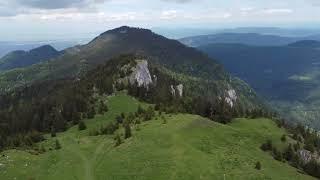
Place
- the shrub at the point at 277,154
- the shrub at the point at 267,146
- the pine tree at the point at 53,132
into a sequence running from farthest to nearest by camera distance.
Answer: the pine tree at the point at 53,132 < the shrub at the point at 267,146 < the shrub at the point at 277,154

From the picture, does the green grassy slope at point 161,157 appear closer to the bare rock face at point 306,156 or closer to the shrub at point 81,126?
the bare rock face at point 306,156

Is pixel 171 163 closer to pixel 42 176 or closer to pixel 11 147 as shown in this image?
pixel 42 176

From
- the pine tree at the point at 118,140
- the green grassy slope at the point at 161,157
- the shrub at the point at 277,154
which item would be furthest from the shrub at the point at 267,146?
the pine tree at the point at 118,140

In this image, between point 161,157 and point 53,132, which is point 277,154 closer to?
point 161,157

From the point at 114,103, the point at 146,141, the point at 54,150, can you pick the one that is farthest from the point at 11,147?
the point at 114,103

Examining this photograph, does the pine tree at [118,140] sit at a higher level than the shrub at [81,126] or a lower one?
higher

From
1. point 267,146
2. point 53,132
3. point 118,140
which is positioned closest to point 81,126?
point 53,132

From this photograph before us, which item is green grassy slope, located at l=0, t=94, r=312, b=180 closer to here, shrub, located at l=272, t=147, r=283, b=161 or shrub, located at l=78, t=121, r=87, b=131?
shrub, located at l=272, t=147, r=283, b=161

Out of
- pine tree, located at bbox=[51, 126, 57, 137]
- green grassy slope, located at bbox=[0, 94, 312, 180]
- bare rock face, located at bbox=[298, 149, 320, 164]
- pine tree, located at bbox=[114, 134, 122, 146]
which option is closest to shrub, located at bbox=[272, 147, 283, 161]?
green grassy slope, located at bbox=[0, 94, 312, 180]
